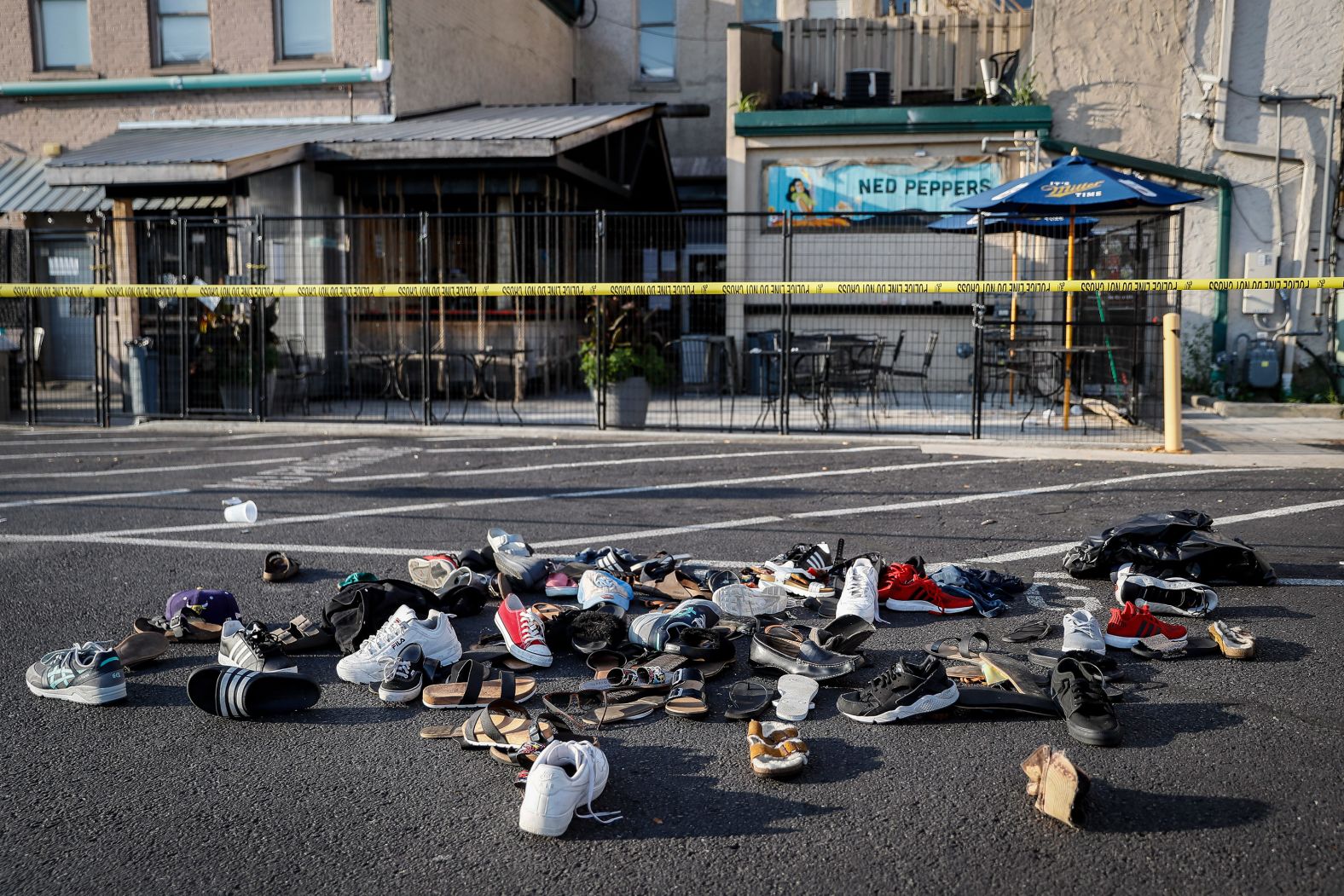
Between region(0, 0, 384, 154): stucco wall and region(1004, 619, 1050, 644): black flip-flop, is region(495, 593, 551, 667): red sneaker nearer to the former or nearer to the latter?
region(1004, 619, 1050, 644): black flip-flop

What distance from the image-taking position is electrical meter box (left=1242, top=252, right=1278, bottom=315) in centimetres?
1521

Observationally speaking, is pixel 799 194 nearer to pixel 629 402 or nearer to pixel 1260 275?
pixel 629 402

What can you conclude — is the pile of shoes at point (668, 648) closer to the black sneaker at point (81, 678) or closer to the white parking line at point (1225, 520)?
the black sneaker at point (81, 678)

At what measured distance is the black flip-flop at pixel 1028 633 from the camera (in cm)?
486

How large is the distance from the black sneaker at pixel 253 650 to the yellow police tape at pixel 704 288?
6572 millimetres

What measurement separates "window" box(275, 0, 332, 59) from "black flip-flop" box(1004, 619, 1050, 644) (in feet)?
51.5

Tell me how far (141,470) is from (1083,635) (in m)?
8.41

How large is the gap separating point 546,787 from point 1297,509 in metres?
6.51

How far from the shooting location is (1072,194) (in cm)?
1149

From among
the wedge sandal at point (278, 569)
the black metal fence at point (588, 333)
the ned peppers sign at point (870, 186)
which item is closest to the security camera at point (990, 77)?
the ned peppers sign at point (870, 186)

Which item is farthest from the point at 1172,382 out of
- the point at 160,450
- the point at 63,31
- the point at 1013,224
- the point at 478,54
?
the point at 63,31

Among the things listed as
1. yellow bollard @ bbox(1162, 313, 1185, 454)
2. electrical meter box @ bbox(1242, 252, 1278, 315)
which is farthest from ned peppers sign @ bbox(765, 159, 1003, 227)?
yellow bollard @ bbox(1162, 313, 1185, 454)

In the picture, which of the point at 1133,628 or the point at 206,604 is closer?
the point at 1133,628

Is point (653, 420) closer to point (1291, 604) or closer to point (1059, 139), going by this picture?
point (1059, 139)
